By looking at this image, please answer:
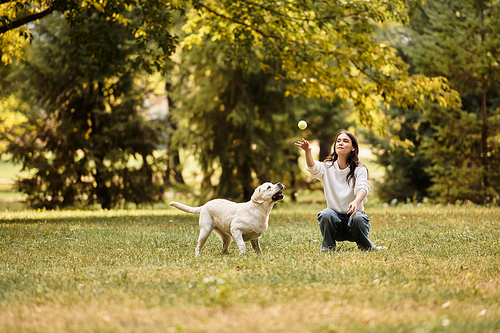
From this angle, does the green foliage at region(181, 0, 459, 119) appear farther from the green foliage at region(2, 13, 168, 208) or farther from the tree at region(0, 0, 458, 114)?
the green foliage at region(2, 13, 168, 208)

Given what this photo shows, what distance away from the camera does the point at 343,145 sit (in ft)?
21.4

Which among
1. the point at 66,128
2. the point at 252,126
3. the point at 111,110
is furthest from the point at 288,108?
the point at 66,128

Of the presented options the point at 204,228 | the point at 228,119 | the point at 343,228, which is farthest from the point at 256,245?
A: the point at 228,119

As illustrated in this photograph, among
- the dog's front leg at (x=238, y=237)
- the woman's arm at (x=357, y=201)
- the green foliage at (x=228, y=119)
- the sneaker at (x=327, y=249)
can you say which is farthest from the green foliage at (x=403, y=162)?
the dog's front leg at (x=238, y=237)

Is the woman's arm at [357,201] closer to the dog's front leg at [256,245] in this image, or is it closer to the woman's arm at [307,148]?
the woman's arm at [307,148]

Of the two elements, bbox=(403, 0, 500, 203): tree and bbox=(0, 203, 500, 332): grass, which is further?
bbox=(403, 0, 500, 203): tree

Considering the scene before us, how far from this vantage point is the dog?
5.96 m

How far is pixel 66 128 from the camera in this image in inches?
592

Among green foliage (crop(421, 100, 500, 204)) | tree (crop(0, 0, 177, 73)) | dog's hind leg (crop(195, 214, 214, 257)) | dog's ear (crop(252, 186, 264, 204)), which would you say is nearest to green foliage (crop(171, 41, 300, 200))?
tree (crop(0, 0, 177, 73))

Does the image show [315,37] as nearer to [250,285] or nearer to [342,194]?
[342,194]

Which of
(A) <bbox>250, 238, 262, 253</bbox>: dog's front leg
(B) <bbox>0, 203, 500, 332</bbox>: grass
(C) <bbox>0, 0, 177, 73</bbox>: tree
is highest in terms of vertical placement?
(C) <bbox>0, 0, 177, 73</bbox>: tree

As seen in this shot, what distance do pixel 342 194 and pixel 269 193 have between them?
44.3 inches

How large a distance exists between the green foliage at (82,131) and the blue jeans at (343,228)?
32.8ft

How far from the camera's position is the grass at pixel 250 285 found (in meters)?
3.48
